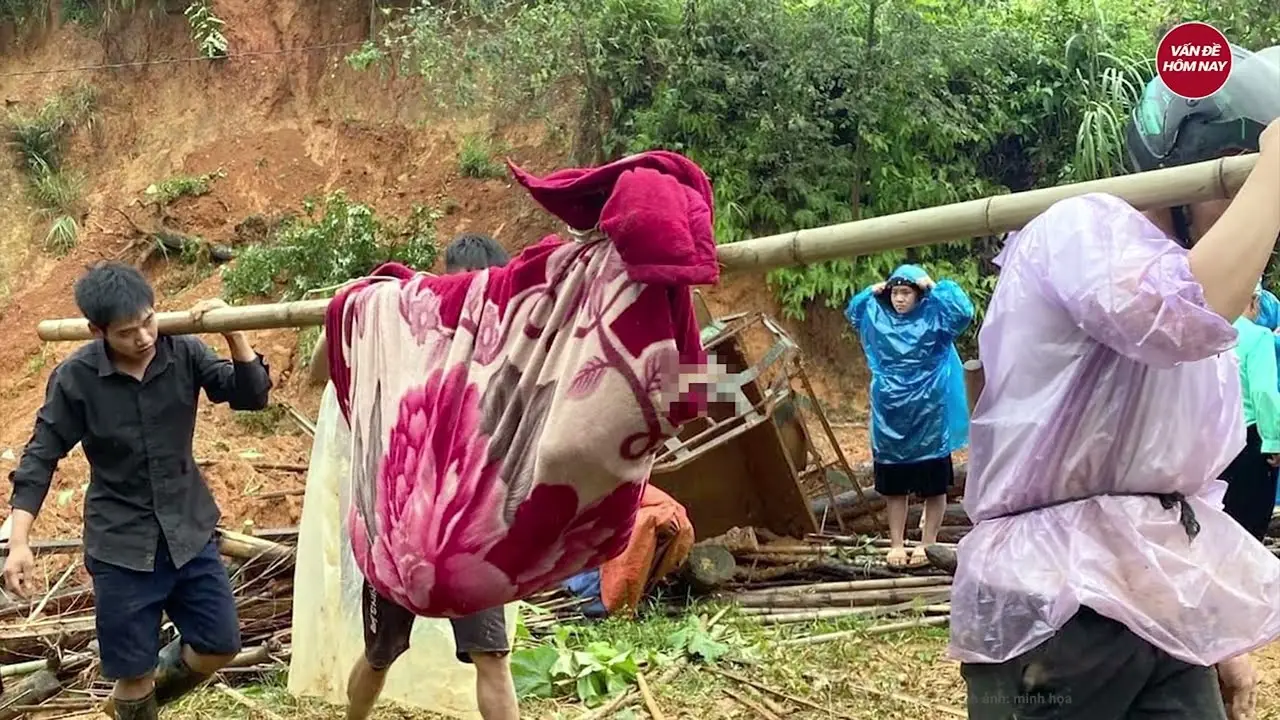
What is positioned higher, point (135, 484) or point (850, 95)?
point (850, 95)

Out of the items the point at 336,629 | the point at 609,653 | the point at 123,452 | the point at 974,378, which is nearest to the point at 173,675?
the point at 336,629

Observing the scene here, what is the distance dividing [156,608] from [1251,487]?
378 cm

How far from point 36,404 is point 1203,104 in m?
9.77

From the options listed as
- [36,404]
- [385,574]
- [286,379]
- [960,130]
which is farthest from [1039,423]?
[36,404]

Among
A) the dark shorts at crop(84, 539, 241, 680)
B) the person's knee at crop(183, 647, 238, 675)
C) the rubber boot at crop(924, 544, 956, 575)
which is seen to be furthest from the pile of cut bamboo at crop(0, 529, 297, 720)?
the rubber boot at crop(924, 544, 956, 575)

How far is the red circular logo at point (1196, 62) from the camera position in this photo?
1854 mm

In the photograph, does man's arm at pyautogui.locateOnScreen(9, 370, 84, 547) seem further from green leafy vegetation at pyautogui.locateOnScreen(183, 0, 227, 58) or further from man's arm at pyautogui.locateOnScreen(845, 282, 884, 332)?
green leafy vegetation at pyautogui.locateOnScreen(183, 0, 227, 58)

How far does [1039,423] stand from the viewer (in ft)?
5.77

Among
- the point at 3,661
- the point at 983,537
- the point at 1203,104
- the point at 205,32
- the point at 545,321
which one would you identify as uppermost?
the point at 205,32

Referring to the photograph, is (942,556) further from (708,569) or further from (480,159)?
(480,159)

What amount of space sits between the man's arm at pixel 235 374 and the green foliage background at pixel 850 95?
5.16 meters

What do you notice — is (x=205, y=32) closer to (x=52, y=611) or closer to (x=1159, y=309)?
(x=52, y=611)

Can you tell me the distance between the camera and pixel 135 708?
3506mm

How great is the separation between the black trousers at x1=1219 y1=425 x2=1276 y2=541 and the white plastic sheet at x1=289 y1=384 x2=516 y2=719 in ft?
8.58
